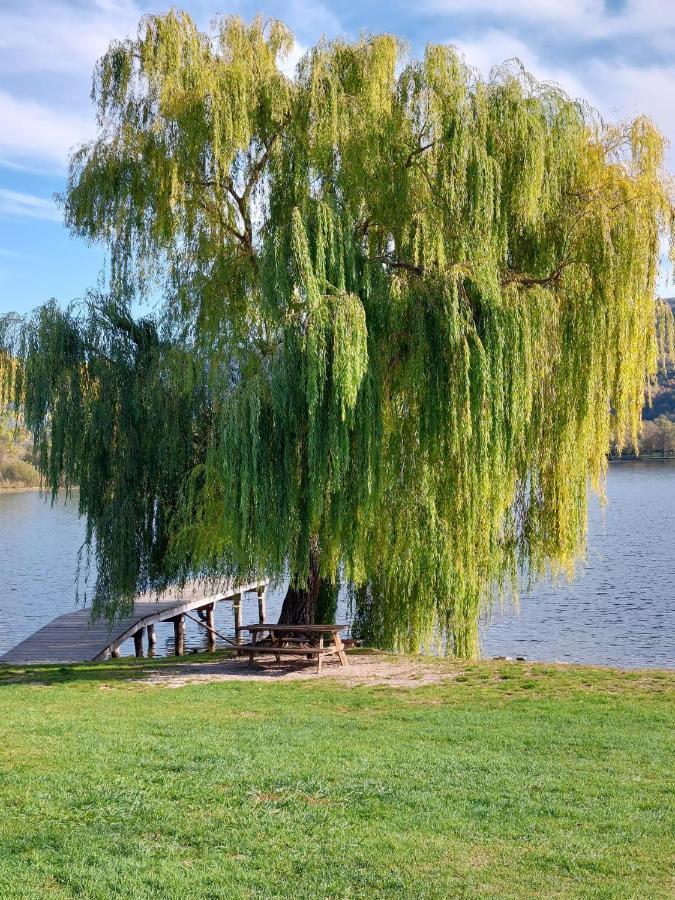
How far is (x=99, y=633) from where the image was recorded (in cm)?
1811

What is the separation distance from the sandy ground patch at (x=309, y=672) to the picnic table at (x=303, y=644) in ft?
0.60

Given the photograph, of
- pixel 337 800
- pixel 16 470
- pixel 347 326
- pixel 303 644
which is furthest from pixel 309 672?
pixel 16 470

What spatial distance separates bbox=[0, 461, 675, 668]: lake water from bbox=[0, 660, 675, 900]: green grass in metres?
4.69

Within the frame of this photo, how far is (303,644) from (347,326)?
5.18 m

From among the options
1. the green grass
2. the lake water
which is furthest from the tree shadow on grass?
the green grass

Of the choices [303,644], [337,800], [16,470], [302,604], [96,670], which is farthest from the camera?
[16,470]

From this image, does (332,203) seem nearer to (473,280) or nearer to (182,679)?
(473,280)

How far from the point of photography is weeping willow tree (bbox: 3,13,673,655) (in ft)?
37.6

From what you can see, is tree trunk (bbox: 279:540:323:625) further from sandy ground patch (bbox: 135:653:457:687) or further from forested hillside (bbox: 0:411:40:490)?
forested hillside (bbox: 0:411:40:490)

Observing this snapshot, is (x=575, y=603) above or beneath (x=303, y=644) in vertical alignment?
beneath

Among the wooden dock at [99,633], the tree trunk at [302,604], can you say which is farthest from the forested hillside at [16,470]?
the tree trunk at [302,604]

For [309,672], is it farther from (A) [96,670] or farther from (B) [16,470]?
(B) [16,470]

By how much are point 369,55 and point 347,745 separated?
9348mm

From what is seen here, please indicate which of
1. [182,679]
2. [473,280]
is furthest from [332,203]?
[182,679]
